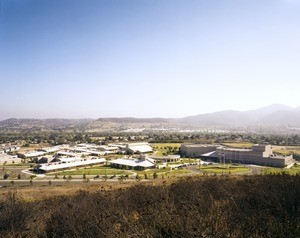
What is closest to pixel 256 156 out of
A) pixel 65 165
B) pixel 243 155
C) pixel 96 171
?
pixel 243 155

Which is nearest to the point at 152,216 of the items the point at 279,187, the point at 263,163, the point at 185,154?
the point at 279,187

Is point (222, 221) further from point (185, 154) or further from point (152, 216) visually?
point (185, 154)

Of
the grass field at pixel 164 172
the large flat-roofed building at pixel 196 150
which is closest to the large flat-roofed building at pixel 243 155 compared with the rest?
the large flat-roofed building at pixel 196 150

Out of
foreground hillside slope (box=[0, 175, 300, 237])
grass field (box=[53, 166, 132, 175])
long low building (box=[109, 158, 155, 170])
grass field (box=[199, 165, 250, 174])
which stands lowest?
grass field (box=[199, 165, 250, 174])

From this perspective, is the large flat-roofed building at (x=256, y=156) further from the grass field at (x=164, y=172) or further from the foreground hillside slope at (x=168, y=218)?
the foreground hillside slope at (x=168, y=218)

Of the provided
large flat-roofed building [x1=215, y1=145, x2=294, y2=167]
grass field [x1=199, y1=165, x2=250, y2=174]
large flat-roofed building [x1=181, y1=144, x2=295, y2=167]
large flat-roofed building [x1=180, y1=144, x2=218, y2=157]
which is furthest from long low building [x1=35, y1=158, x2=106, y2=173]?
large flat-roofed building [x1=215, y1=145, x2=294, y2=167]

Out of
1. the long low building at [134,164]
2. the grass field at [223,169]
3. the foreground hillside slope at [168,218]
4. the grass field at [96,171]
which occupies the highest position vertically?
the foreground hillside slope at [168,218]

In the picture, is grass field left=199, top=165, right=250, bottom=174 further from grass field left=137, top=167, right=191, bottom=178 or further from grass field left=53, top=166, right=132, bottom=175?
grass field left=53, top=166, right=132, bottom=175

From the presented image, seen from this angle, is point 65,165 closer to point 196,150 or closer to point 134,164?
point 134,164

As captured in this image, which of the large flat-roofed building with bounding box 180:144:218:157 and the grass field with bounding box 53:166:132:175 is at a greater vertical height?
the large flat-roofed building with bounding box 180:144:218:157
